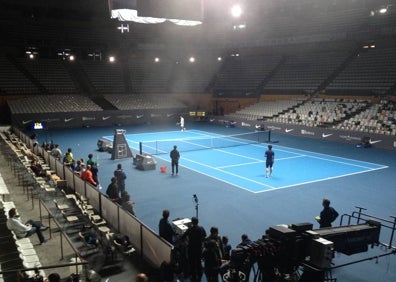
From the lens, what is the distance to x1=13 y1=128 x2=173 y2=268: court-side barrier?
913 centimetres

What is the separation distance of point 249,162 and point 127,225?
13.5 metres

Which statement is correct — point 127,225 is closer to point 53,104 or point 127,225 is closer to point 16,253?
point 16,253

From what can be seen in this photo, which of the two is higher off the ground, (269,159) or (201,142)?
(269,159)

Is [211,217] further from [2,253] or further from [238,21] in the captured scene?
[238,21]

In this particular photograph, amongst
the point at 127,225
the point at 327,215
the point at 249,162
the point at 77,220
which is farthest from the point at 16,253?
the point at 249,162

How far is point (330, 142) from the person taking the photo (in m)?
32.0

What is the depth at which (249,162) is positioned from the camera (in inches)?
919

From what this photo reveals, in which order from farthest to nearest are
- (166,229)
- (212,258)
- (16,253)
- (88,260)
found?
(88,260), (166,229), (16,253), (212,258)

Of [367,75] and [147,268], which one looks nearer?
[147,268]

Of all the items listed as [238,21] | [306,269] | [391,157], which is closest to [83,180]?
[306,269]

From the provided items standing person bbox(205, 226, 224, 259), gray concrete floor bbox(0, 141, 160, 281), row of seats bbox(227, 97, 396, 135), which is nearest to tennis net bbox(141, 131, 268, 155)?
row of seats bbox(227, 97, 396, 135)

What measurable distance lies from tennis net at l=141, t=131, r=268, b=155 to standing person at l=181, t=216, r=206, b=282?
17.2 metres

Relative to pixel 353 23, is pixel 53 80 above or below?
below

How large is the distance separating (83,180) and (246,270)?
943 cm
